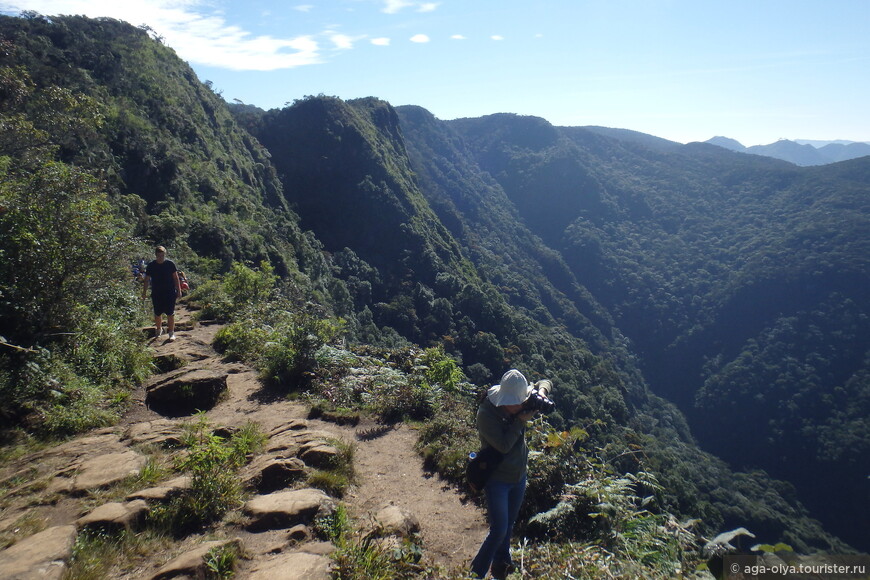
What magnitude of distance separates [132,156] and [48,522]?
28.2m

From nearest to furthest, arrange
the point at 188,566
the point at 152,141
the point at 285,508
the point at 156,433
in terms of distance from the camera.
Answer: the point at 188,566 → the point at 285,508 → the point at 156,433 → the point at 152,141

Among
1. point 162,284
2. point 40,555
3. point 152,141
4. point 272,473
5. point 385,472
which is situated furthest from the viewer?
point 152,141

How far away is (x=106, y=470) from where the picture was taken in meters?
3.70

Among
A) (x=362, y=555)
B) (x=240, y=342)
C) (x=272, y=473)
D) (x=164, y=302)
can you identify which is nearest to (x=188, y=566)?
(x=362, y=555)

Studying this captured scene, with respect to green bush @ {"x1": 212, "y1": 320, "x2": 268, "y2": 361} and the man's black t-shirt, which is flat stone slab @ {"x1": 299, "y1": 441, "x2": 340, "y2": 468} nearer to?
green bush @ {"x1": 212, "y1": 320, "x2": 268, "y2": 361}

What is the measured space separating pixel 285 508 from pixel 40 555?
56.0 inches

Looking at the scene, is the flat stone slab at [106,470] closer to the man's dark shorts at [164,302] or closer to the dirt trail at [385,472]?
the dirt trail at [385,472]

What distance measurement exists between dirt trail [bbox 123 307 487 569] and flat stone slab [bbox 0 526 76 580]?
192 cm

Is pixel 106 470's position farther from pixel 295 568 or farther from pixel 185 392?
pixel 295 568

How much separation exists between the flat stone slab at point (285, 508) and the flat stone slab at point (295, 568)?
1.46 feet

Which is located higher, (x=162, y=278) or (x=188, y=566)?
(x=162, y=278)

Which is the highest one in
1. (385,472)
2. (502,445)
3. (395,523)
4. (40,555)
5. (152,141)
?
(152,141)

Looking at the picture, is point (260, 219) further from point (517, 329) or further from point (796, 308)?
point (796, 308)

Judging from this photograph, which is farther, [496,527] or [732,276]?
[732,276]
